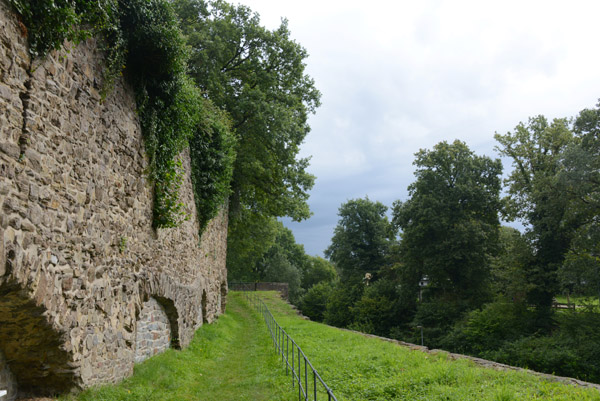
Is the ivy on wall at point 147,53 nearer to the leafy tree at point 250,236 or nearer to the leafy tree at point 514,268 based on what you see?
the leafy tree at point 250,236

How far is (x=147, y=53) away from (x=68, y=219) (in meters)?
3.24

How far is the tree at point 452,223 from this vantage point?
26.6 metres

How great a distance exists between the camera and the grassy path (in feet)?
21.2

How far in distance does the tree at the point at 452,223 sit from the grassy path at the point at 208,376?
58.9 feet

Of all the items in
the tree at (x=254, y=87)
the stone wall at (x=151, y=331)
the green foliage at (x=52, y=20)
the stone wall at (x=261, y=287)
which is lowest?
the stone wall at (x=261, y=287)

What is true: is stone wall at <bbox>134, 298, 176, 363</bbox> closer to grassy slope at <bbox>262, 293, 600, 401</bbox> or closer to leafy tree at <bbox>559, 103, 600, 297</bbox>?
grassy slope at <bbox>262, 293, 600, 401</bbox>

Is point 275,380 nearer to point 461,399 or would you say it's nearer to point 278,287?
point 461,399

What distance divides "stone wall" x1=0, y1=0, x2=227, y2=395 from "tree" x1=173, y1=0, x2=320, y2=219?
1101 centimetres

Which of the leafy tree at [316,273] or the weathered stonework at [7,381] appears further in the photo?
the leafy tree at [316,273]

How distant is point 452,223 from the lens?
27656 mm

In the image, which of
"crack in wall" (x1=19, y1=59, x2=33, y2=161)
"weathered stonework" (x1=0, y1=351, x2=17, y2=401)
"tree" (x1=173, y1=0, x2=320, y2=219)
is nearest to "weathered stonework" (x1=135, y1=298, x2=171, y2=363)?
"weathered stonework" (x1=0, y1=351, x2=17, y2=401)

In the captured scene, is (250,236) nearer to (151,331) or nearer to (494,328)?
(494,328)

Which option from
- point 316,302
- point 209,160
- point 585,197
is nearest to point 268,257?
point 316,302

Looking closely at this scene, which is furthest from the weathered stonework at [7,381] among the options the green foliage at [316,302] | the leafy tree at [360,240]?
the green foliage at [316,302]
